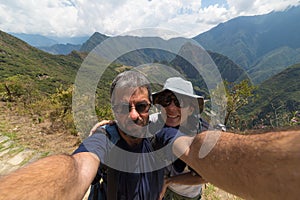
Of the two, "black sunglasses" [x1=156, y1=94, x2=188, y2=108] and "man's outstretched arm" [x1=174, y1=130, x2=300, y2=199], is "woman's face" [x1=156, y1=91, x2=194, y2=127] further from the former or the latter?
"man's outstretched arm" [x1=174, y1=130, x2=300, y2=199]

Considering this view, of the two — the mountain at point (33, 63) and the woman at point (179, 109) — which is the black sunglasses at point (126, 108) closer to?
the woman at point (179, 109)

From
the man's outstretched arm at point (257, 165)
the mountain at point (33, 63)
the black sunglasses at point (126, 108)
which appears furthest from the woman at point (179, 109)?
the mountain at point (33, 63)

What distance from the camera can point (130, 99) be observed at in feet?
5.51

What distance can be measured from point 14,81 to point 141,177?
54.4ft

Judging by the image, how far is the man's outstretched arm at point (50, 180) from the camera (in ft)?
2.67

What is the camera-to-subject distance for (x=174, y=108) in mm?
2266

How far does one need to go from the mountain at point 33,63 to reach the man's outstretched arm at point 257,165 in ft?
266

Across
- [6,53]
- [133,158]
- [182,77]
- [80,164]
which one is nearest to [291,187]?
[80,164]

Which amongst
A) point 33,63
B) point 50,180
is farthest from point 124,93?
point 33,63

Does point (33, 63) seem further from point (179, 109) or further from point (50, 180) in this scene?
point (50, 180)

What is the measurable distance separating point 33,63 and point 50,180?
117 m

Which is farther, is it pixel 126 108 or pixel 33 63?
pixel 33 63

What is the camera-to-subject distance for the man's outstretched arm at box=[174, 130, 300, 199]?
520 mm

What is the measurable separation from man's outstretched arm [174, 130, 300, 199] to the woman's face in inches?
55.7
